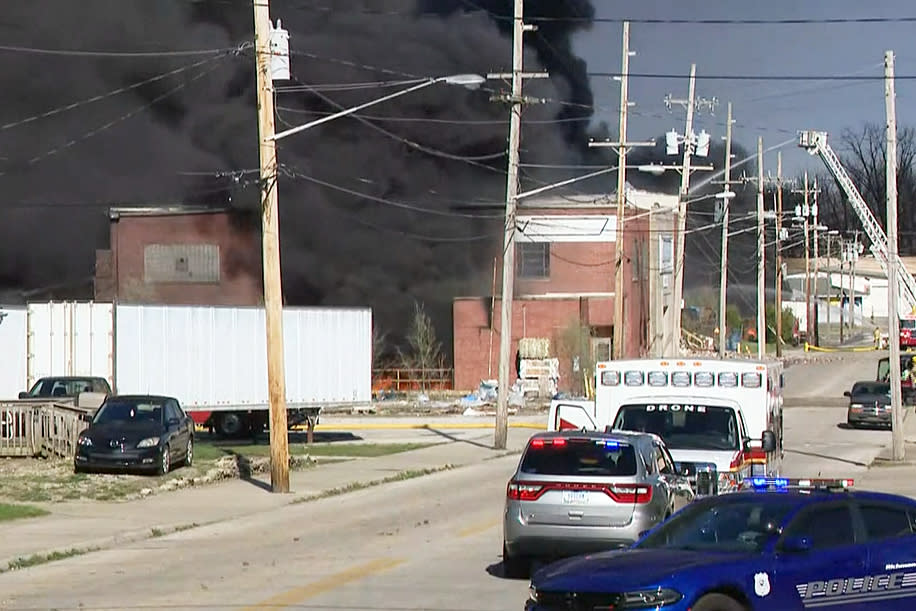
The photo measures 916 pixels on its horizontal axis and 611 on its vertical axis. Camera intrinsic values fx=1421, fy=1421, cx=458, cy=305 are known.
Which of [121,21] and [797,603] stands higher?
[121,21]

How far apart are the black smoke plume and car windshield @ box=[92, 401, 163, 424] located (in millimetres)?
21688

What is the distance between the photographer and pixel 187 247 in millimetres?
53781

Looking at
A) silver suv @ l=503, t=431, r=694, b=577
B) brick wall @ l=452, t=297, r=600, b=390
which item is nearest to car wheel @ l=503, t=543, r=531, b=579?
silver suv @ l=503, t=431, r=694, b=577

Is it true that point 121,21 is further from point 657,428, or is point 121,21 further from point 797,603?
point 797,603

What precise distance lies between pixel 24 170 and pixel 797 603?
44052 mm

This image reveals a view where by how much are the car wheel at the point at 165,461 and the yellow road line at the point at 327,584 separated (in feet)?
35.8

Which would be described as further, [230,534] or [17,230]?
[17,230]

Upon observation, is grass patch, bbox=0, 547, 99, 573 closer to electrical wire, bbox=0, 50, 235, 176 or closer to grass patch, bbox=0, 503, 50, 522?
grass patch, bbox=0, 503, 50, 522

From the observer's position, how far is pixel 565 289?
64.4m

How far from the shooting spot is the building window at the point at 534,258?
65.0 metres

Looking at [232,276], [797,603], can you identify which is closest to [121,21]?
[232,276]

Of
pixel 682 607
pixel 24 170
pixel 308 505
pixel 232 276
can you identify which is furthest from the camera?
pixel 232 276

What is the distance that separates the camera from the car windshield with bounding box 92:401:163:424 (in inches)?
1030

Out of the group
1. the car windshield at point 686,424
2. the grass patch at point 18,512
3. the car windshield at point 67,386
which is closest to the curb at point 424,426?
the car windshield at point 67,386
